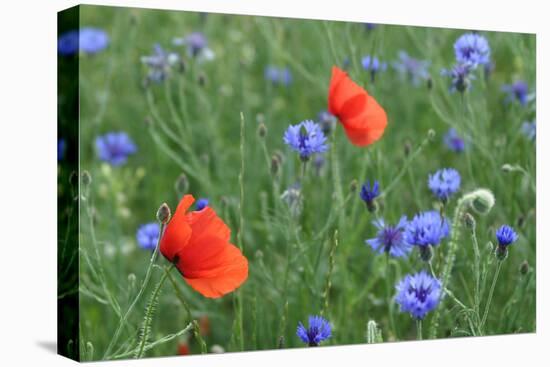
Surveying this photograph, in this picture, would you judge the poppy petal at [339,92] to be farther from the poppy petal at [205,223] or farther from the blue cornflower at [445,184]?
the poppy petal at [205,223]

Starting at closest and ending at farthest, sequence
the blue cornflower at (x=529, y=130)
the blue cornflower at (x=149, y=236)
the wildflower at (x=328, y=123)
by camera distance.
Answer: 1. the blue cornflower at (x=149, y=236)
2. the wildflower at (x=328, y=123)
3. the blue cornflower at (x=529, y=130)

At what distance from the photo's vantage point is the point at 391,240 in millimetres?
3229

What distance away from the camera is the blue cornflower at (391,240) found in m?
3.22

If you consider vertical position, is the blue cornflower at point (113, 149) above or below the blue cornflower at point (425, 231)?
above

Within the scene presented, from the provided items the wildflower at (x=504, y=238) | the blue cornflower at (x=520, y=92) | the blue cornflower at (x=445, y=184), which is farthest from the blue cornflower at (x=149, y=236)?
the blue cornflower at (x=520, y=92)

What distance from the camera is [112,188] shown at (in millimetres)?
3855

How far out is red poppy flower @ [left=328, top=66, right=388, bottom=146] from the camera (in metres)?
3.23

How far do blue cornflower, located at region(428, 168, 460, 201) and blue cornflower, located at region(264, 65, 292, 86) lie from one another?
42.6 inches

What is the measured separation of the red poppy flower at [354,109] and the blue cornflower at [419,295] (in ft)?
1.69

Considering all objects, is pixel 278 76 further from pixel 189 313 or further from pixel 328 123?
pixel 189 313

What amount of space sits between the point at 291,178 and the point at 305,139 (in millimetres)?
664

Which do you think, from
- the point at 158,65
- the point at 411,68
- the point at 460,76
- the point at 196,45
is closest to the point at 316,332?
the point at 460,76

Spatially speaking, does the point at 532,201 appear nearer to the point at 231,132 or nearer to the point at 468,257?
the point at 468,257

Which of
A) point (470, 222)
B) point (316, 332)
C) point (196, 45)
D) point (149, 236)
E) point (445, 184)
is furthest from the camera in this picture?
point (196, 45)
